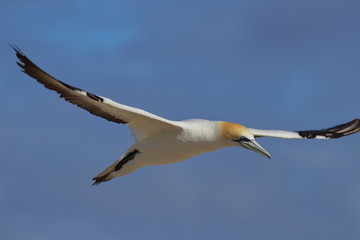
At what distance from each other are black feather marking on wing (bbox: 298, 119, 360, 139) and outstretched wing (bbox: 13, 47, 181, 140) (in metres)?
4.04

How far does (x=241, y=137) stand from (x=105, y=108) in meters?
2.62

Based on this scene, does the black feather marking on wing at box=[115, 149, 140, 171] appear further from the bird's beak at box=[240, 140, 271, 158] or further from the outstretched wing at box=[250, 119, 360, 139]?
the outstretched wing at box=[250, 119, 360, 139]

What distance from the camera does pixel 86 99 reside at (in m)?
13.6

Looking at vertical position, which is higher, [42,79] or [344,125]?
[344,125]

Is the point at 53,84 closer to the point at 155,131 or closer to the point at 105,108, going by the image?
the point at 105,108

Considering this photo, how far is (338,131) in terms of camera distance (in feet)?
58.1

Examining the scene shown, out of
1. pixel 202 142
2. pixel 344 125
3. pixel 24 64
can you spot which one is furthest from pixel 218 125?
pixel 344 125

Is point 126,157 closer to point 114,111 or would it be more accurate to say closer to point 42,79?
point 114,111

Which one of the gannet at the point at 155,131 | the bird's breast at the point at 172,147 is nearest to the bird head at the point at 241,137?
the gannet at the point at 155,131

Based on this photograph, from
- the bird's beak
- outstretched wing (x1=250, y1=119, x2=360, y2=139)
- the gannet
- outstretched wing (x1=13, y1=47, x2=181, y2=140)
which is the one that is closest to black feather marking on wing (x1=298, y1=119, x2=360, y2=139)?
outstretched wing (x1=250, y1=119, x2=360, y2=139)

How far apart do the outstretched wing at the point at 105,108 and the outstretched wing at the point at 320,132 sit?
7.77 ft

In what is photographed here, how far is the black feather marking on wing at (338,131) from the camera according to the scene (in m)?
17.0

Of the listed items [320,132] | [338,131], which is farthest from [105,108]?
[338,131]

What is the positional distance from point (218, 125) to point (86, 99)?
256 cm
